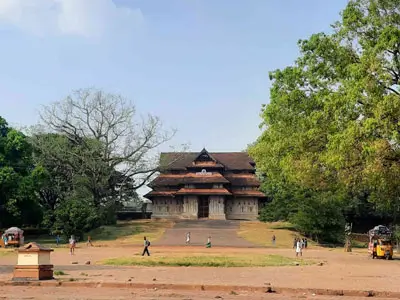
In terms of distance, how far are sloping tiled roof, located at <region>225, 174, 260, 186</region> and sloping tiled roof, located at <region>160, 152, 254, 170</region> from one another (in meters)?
1.21

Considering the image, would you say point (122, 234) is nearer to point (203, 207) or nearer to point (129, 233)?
point (129, 233)

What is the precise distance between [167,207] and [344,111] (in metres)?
49.1

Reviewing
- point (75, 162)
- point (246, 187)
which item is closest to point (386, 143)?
point (75, 162)

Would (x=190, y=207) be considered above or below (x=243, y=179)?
below

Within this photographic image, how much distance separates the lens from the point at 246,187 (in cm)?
7169

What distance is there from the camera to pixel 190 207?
71062mm

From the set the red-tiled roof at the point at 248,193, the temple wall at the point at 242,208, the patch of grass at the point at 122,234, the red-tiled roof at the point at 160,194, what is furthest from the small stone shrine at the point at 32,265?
the temple wall at the point at 242,208

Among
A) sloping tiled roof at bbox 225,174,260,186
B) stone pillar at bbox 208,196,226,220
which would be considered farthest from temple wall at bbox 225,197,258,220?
sloping tiled roof at bbox 225,174,260,186

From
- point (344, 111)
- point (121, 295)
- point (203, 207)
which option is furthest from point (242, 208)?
point (121, 295)

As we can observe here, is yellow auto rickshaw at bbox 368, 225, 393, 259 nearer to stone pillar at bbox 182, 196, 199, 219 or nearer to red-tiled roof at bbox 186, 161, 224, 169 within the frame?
stone pillar at bbox 182, 196, 199, 219

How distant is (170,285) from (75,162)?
46834 millimetres

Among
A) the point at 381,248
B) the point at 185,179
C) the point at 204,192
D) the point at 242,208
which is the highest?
the point at 185,179

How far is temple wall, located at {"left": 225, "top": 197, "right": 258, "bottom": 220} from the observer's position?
71.1 m

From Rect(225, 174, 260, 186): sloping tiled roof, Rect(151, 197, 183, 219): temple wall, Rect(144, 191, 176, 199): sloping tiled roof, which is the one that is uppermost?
Rect(225, 174, 260, 186): sloping tiled roof
